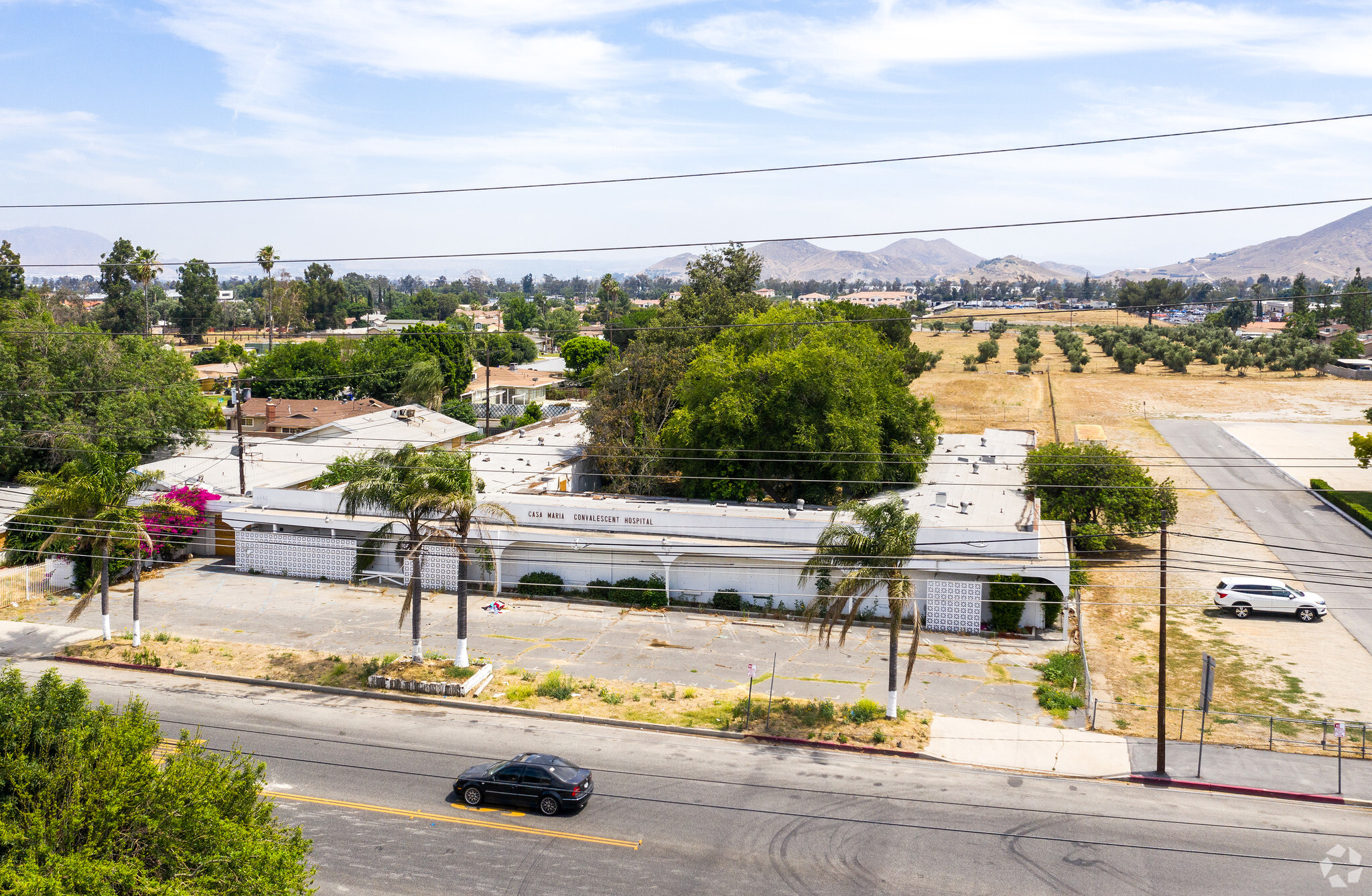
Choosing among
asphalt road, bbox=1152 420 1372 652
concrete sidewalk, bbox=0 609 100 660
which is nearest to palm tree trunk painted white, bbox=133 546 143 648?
concrete sidewalk, bbox=0 609 100 660

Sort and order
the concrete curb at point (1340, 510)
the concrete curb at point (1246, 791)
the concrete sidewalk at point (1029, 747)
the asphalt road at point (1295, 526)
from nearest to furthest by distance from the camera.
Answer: the concrete curb at point (1246, 791) < the concrete sidewalk at point (1029, 747) < the asphalt road at point (1295, 526) < the concrete curb at point (1340, 510)

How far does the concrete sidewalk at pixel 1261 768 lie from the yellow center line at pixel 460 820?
541 inches

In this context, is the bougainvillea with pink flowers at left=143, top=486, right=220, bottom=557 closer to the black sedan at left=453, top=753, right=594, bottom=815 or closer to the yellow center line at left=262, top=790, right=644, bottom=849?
the yellow center line at left=262, top=790, right=644, bottom=849

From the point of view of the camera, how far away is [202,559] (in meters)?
45.6

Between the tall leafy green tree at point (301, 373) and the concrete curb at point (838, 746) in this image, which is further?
the tall leafy green tree at point (301, 373)

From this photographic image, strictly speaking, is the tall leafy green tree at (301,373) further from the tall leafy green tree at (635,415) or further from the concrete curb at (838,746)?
the concrete curb at (838,746)

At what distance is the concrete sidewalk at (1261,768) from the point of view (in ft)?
75.2

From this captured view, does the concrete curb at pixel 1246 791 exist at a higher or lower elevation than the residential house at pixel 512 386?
lower

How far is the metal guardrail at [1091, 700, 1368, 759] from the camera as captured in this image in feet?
83.6

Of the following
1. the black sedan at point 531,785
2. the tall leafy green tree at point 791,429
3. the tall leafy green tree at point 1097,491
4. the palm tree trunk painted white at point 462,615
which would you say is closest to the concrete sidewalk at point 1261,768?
the black sedan at point 531,785

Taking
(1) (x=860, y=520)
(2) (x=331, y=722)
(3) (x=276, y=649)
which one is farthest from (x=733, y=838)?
(3) (x=276, y=649)

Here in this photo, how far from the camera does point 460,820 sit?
816 inches

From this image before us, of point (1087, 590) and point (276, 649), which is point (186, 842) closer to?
point (276, 649)

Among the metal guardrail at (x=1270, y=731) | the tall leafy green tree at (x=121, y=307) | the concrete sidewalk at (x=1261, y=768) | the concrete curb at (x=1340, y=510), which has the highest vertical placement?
the tall leafy green tree at (x=121, y=307)
